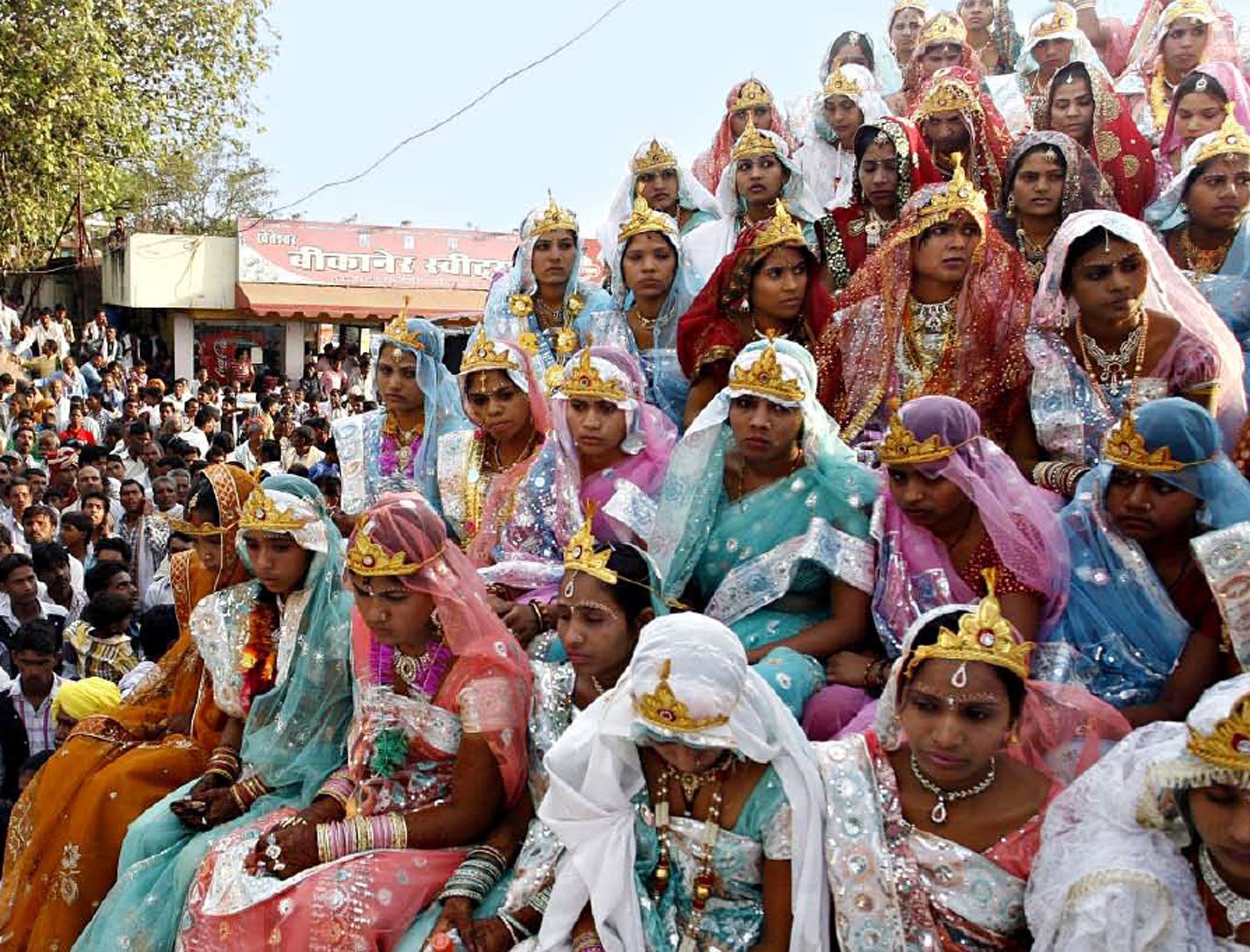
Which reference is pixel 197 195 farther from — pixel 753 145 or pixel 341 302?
pixel 753 145

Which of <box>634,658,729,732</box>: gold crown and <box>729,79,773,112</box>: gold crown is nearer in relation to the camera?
<box>634,658,729,732</box>: gold crown

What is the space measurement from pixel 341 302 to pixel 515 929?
22664 mm

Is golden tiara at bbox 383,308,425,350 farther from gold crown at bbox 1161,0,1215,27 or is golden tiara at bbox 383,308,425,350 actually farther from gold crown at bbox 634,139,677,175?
gold crown at bbox 1161,0,1215,27

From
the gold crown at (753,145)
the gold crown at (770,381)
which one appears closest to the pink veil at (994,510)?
the gold crown at (770,381)

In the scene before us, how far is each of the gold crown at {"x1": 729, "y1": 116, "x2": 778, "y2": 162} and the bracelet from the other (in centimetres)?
486

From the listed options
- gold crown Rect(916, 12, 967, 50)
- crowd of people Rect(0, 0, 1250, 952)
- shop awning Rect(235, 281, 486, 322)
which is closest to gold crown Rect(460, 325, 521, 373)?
crowd of people Rect(0, 0, 1250, 952)

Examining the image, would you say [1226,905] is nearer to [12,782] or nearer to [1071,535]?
[1071,535]

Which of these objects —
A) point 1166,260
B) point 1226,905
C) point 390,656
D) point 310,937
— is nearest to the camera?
point 1226,905

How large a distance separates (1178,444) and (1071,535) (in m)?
0.49

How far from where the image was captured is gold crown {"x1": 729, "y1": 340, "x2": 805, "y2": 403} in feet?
14.0

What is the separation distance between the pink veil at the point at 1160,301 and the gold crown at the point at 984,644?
7.29 ft

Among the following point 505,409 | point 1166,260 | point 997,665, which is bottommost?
point 997,665

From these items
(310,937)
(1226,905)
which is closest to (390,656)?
(310,937)

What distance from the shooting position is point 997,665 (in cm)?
288
